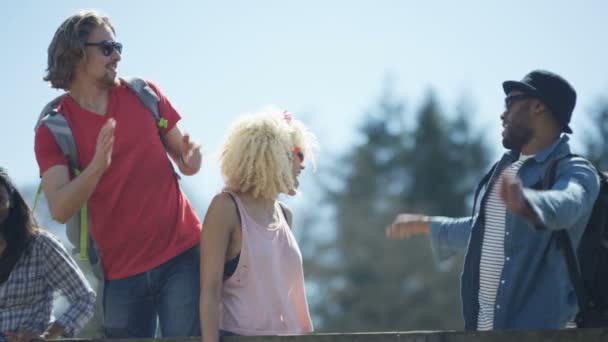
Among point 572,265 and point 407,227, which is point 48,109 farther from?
Answer: point 572,265

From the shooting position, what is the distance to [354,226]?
1742 inches

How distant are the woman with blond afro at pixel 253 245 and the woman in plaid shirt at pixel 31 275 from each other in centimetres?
75

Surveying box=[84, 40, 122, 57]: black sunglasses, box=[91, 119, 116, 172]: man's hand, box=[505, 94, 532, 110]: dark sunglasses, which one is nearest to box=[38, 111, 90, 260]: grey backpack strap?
box=[91, 119, 116, 172]: man's hand

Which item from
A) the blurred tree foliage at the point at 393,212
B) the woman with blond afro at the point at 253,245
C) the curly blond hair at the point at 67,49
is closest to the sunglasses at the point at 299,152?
the woman with blond afro at the point at 253,245

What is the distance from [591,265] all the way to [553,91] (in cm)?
88

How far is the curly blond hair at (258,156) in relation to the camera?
17.9 ft

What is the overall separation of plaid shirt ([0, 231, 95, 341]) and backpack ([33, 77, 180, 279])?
10cm

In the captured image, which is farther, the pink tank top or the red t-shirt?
the red t-shirt

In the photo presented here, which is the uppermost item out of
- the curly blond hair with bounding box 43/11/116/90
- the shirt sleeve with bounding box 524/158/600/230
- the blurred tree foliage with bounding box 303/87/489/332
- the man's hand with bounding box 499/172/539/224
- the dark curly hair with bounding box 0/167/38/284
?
the curly blond hair with bounding box 43/11/116/90

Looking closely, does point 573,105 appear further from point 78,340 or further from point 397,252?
point 397,252

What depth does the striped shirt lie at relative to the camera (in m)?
5.35

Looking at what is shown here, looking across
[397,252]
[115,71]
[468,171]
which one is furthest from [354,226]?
[115,71]

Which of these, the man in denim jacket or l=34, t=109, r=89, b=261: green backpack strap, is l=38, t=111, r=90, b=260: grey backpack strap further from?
the man in denim jacket

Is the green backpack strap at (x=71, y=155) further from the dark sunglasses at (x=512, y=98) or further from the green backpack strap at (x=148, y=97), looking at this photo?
the dark sunglasses at (x=512, y=98)
